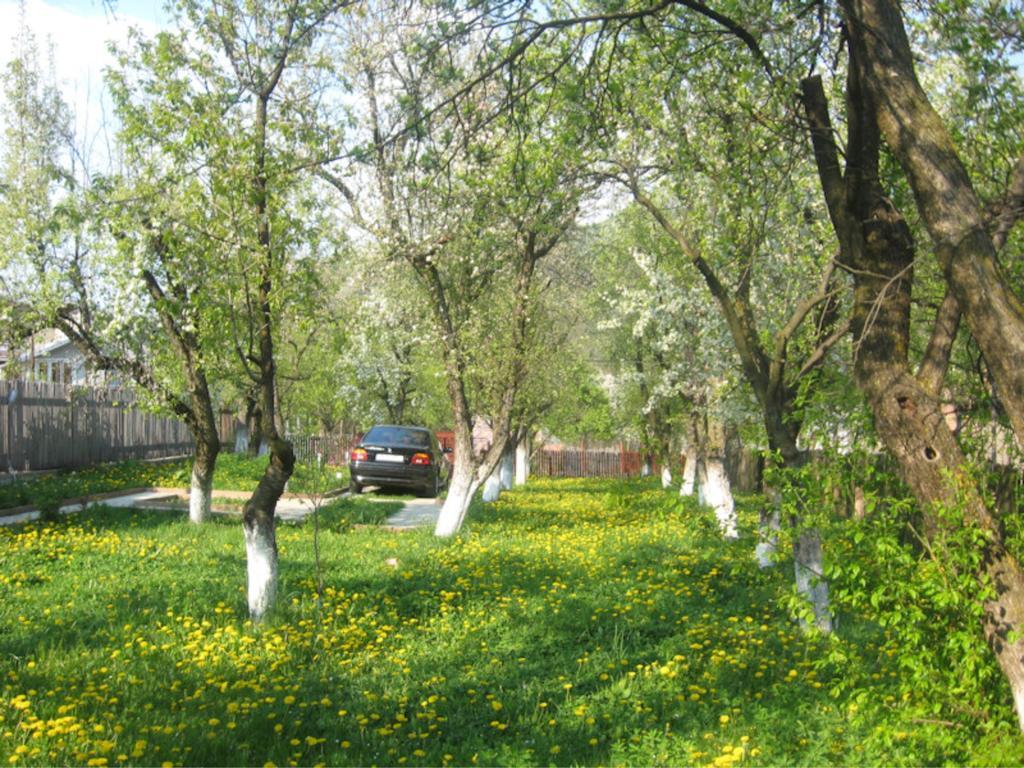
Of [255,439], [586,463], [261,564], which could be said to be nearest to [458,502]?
[261,564]

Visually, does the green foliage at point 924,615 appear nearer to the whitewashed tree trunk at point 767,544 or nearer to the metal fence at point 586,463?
the whitewashed tree trunk at point 767,544

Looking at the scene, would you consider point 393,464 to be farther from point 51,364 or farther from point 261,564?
point 51,364

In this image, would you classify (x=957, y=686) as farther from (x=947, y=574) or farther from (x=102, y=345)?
(x=102, y=345)

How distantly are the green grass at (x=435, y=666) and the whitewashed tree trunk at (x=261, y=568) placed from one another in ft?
0.49

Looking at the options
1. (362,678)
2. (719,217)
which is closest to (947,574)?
(362,678)

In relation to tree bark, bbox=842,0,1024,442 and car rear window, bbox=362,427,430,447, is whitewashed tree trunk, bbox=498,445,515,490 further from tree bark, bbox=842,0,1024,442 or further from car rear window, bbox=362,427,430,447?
tree bark, bbox=842,0,1024,442

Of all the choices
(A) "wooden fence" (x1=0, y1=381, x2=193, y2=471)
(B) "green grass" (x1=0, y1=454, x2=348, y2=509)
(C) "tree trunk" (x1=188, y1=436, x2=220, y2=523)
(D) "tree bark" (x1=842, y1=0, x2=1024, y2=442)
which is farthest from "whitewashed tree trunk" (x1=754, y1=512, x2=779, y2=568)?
(A) "wooden fence" (x1=0, y1=381, x2=193, y2=471)

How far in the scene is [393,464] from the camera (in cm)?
2128

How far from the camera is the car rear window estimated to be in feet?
70.7

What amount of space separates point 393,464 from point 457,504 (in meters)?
7.97

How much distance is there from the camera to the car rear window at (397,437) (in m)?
21.6

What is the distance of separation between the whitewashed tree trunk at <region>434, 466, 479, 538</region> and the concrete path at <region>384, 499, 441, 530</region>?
1.24 m

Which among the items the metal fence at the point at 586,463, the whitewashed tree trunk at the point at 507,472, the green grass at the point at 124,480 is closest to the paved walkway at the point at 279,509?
the green grass at the point at 124,480

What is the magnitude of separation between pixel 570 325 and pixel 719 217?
1224 centimetres
